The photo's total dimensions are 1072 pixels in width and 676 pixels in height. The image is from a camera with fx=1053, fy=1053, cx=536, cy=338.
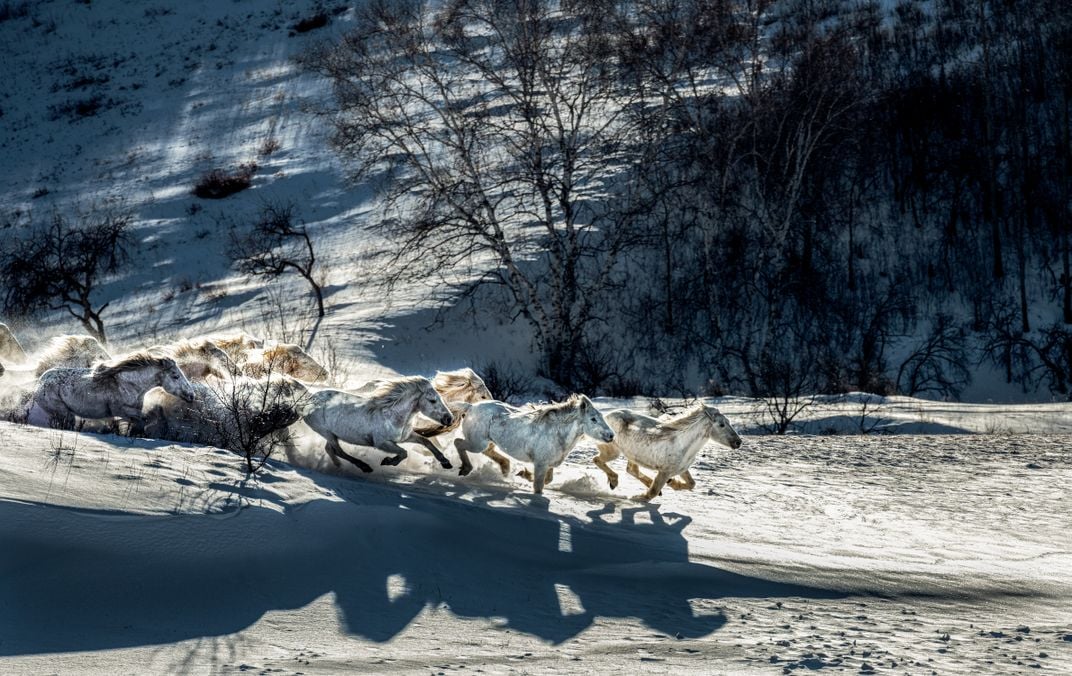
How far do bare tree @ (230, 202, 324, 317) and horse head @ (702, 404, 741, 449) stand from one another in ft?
57.3

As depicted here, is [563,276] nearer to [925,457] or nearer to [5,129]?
[925,457]

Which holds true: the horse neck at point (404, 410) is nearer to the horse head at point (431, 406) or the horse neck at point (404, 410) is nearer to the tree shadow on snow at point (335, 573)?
the horse head at point (431, 406)

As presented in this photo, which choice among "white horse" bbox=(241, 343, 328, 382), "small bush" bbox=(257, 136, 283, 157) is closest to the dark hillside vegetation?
"white horse" bbox=(241, 343, 328, 382)

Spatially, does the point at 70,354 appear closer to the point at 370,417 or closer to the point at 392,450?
the point at 370,417

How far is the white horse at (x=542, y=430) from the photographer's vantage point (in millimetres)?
9258

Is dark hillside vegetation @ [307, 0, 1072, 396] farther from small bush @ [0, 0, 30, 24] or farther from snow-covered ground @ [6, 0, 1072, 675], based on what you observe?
small bush @ [0, 0, 30, 24]

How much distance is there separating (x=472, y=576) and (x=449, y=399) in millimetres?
3712

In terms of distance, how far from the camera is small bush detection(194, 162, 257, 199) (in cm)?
3716

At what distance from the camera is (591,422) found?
924 centimetres

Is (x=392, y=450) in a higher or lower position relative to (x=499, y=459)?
higher

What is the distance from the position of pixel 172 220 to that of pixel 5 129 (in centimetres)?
1746

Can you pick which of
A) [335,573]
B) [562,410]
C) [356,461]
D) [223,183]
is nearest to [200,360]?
[356,461]

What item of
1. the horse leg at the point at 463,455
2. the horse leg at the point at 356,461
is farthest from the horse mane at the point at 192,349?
the horse leg at the point at 463,455

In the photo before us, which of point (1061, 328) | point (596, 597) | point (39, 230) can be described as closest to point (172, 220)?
point (39, 230)
